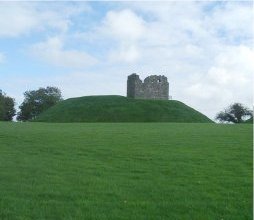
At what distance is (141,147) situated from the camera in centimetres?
1988

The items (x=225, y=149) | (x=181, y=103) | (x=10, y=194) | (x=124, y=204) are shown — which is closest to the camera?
(x=124, y=204)

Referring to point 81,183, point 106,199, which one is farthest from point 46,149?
point 106,199

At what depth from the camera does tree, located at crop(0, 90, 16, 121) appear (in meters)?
96.6

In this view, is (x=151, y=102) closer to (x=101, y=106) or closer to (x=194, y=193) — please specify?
(x=101, y=106)

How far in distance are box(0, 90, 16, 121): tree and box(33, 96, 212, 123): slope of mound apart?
28.5m

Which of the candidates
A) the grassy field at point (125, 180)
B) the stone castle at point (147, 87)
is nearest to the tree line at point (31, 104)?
the stone castle at point (147, 87)

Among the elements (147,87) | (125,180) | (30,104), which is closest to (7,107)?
(30,104)

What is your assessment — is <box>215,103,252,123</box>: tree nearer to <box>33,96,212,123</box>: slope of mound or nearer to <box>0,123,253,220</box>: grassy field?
<box>33,96,212,123</box>: slope of mound

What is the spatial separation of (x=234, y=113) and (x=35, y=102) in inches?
1802

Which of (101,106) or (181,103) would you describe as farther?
(181,103)

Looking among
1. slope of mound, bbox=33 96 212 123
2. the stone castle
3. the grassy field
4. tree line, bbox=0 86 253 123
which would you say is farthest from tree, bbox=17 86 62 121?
the grassy field

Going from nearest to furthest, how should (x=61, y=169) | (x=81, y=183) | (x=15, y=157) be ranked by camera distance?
(x=81, y=183) → (x=61, y=169) → (x=15, y=157)

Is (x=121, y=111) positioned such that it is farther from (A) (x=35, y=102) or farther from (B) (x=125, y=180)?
(B) (x=125, y=180)

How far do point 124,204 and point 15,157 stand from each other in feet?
23.2
